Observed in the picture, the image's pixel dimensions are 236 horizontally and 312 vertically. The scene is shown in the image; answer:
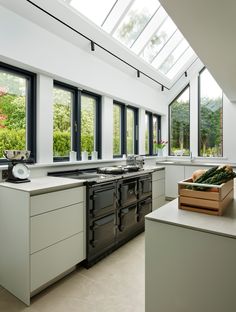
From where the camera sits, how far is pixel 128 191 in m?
3.07

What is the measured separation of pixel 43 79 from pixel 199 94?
4122mm

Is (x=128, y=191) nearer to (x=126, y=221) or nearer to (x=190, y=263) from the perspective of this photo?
(x=126, y=221)

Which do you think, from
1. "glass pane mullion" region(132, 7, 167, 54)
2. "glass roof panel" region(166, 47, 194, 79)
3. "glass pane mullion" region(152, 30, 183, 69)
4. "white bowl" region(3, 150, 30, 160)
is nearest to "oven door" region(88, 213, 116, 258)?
"white bowl" region(3, 150, 30, 160)

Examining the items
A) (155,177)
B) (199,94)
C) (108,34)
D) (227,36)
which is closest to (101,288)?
(155,177)

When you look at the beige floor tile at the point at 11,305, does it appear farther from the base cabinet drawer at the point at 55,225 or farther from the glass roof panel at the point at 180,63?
the glass roof panel at the point at 180,63

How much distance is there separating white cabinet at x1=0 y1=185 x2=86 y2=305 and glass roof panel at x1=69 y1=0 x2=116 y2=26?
2218 millimetres

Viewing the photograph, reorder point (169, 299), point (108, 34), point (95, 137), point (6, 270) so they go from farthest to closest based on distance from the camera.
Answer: point (95, 137), point (108, 34), point (6, 270), point (169, 299)

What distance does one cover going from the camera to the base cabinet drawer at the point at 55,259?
1903mm

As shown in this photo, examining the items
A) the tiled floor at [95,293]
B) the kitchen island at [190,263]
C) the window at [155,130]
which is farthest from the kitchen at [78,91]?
the kitchen island at [190,263]

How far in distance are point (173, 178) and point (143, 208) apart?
6.60 ft

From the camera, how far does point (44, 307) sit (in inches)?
72.1

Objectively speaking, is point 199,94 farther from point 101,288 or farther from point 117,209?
point 101,288

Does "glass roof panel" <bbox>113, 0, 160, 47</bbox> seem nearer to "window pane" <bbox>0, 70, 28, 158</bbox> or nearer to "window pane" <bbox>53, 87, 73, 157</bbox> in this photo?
"window pane" <bbox>53, 87, 73, 157</bbox>

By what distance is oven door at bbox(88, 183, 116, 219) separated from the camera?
2.44 m
